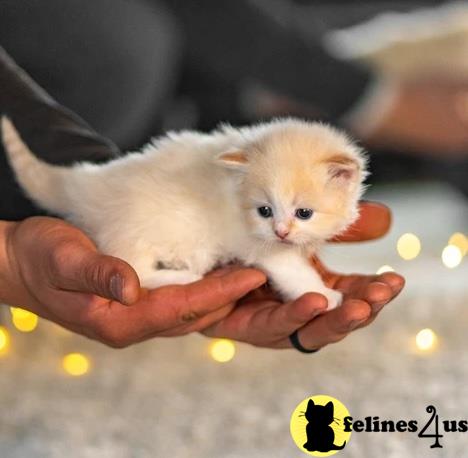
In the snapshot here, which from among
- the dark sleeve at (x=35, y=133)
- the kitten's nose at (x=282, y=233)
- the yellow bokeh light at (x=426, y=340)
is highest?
the dark sleeve at (x=35, y=133)

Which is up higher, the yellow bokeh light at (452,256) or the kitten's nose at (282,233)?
the yellow bokeh light at (452,256)

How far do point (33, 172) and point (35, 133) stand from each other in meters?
0.10

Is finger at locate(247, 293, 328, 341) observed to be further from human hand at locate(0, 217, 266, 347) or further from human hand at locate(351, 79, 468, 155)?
human hand at locate(351, 79, 468, 155)

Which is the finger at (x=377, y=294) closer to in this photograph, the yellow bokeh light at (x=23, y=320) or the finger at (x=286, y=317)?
the finger at (x=286, y=317)

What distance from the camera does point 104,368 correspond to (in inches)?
58.8

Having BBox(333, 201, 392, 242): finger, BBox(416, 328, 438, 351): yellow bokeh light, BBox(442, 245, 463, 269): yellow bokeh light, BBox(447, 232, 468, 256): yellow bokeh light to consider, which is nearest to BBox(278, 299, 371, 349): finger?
BBox(333, 201, 392, 242): finger

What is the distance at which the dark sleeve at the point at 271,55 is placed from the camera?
2.04 m

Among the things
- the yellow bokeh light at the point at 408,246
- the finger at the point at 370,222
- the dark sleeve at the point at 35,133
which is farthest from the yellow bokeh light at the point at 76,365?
the yellow bokeh light at the point at 408,246

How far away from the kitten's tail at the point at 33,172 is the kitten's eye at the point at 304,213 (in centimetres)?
37

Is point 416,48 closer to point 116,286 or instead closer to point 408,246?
point 408,246

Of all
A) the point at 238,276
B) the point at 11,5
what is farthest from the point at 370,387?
the point at 11,5

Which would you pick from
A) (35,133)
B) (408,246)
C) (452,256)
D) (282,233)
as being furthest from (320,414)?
(408,246)

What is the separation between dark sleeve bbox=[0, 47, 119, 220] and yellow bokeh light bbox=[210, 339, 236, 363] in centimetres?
38

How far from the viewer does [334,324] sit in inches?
40.5
